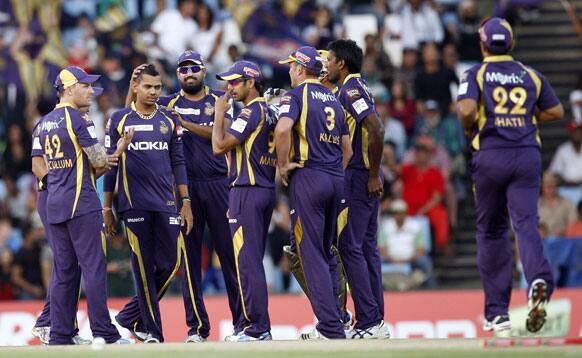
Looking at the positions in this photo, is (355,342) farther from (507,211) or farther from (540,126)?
(540,126)

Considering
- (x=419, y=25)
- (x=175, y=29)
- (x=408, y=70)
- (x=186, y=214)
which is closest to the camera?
(x=186, y=214)

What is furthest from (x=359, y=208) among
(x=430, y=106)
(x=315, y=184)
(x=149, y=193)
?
(x=430, y=106)

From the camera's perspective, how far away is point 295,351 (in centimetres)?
1237

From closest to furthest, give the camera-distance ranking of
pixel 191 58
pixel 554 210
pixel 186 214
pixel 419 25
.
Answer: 1. pixel 186 214
2. pixel 191 58
3. pixel 554 210
4. pixel 419 25

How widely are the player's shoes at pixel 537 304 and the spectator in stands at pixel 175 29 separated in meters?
11.2

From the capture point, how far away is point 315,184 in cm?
1408

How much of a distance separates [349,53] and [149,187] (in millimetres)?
2434

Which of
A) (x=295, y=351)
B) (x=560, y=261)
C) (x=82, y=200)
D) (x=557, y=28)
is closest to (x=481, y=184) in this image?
(x=295, y=351)

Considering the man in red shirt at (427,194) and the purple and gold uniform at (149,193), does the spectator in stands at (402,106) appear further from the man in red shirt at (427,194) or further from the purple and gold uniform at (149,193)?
the purple and gold uniform at (149,193)

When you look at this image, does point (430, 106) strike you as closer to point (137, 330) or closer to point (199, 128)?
point (199, 128)

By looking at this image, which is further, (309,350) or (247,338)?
(247,338)

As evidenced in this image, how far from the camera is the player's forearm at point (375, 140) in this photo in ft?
47.7

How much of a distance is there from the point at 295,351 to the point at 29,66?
13.1 m

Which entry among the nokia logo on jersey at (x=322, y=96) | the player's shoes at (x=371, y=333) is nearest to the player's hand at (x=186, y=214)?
the nokia logo on jersey at (x=322, y=96)
